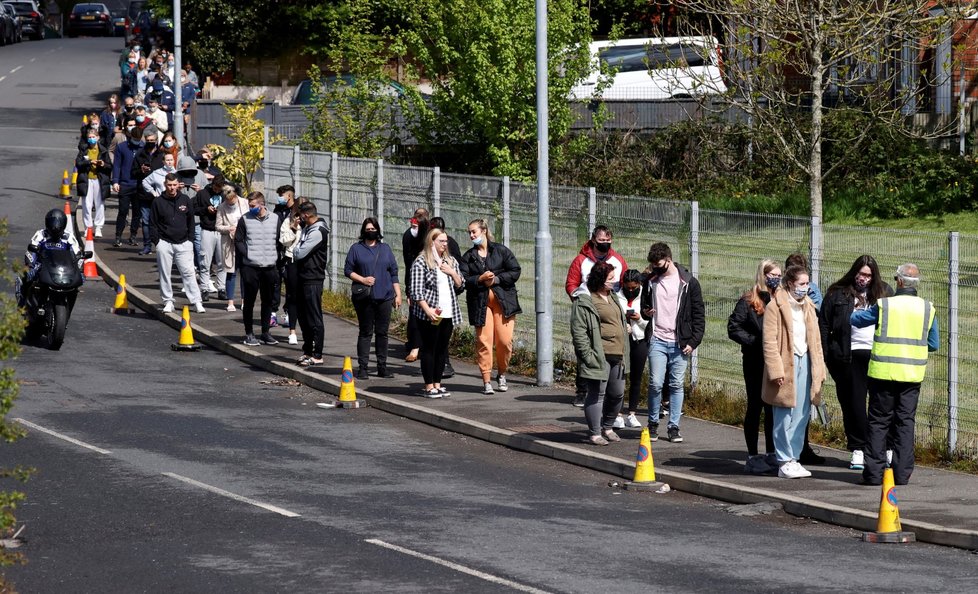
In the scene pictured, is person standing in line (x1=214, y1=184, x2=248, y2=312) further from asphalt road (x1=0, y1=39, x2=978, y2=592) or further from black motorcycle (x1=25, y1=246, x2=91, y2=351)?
asphalt road (x1=0, y1=39, x2=978, y2=592)

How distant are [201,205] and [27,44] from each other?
52218 millimetres

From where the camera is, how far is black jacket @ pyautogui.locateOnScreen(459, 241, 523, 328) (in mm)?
16562

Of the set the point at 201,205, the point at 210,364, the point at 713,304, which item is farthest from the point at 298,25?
the point at 713,304

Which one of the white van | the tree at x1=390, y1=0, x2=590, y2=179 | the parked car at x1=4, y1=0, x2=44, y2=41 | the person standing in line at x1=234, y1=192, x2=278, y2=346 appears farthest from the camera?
the parked car at x1=4, y1=0, x2=44, y2=41

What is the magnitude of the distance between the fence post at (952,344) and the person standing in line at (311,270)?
769 centimetres

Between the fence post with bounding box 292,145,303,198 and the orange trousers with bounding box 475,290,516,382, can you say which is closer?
the orange trousers with bounding box 475,290,516,382

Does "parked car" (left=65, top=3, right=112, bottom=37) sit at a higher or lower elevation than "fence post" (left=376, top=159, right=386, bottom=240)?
higher

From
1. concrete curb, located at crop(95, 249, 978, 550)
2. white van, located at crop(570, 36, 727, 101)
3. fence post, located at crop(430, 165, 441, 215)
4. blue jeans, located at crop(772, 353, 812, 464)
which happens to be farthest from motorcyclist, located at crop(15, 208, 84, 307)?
white van, located at crop(570, 36, 727, 101)

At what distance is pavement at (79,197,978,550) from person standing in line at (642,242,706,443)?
0.44 meters

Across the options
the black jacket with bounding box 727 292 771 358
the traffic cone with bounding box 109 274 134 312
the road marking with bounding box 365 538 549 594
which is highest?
the black jacket with bounding box 727 292 771 358

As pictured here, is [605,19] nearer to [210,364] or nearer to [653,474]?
[210,364]

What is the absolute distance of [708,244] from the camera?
16.1 meters

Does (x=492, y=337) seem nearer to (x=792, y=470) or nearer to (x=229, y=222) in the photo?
(x=792, y=470)

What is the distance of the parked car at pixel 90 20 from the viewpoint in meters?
78.1
